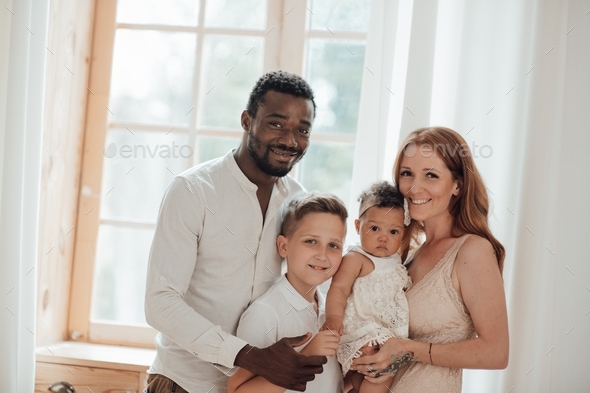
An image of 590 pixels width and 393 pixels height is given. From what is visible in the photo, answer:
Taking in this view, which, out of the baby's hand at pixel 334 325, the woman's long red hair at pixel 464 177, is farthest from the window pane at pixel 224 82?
the baby's hand at pixel 334 325

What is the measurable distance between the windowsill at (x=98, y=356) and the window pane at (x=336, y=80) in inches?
42.6

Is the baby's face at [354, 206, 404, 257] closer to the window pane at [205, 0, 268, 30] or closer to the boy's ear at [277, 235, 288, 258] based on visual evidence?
the boy's ear at [277, 235, 288, 258]

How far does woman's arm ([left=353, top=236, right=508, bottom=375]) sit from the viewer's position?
4.68ft

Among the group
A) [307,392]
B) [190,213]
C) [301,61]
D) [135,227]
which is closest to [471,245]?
[307,392]

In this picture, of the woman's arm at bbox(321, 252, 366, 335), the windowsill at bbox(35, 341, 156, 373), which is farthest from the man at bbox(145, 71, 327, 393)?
the windowsill at bbox(35, 341, 156, 373)

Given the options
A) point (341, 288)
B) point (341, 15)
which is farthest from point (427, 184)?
point (341, 15)

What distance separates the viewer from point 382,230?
5.16 feet

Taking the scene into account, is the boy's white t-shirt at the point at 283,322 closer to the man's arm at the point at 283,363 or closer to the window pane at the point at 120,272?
the man's arm at the point at 283,363

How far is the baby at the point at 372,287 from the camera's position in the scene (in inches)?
59.1

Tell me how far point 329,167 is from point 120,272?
0.95m

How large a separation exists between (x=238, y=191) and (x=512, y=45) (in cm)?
102

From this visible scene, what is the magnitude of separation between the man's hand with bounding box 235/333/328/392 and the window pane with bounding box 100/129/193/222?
1.07m

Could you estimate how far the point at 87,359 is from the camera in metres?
2.04

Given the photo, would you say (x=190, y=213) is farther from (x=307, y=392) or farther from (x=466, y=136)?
(x=466, y=136)
